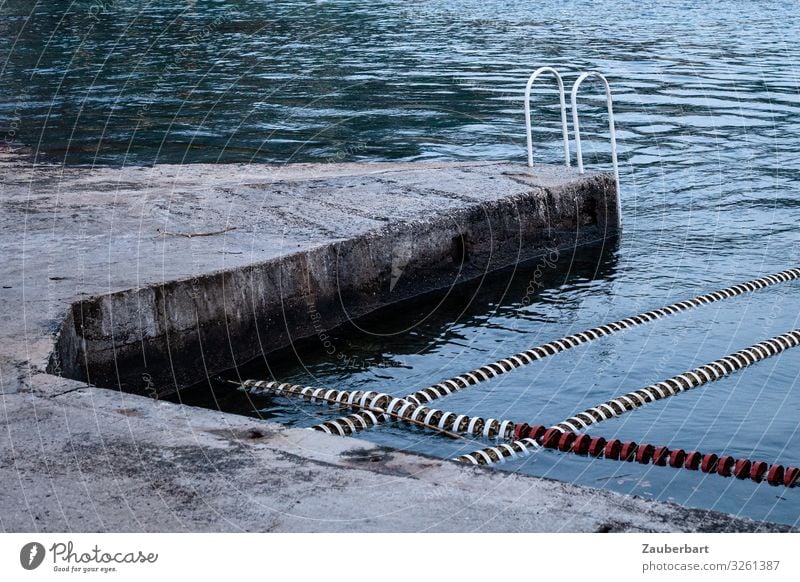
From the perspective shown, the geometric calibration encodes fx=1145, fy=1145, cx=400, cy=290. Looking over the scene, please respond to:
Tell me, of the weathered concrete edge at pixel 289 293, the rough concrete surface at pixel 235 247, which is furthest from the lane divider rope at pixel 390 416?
the rough concrete surface at pixel 235 247

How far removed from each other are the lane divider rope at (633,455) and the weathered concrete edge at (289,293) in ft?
8.53

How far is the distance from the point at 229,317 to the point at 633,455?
3.36 m

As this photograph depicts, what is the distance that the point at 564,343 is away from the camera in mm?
9297

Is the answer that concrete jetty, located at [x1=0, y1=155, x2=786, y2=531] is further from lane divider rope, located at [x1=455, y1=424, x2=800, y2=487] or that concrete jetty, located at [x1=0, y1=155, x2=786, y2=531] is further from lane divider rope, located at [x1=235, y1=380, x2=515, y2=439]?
lane divider rope, located at [x1=455, y1=424, x2=800, y2=487]

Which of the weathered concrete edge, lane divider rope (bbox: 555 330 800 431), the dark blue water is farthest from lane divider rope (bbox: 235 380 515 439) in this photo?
the weathered concrete edge

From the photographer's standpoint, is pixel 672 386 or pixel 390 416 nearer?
pixel 390 416

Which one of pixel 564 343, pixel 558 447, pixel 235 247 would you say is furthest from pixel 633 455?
pixel 235 247

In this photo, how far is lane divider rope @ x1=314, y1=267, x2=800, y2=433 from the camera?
8.24 meters

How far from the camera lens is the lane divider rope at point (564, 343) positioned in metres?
8.24

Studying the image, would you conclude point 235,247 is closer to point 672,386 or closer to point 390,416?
point 390,416

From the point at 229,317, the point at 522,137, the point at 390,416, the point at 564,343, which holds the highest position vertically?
the point at 229,317

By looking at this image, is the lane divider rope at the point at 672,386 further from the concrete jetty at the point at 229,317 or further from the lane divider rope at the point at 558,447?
the concrete jetty at the point at 229,317

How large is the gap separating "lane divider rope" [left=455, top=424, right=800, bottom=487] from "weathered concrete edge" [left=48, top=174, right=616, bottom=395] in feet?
8.53
